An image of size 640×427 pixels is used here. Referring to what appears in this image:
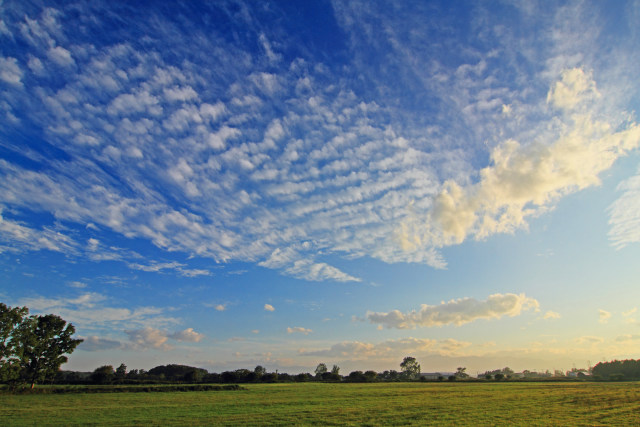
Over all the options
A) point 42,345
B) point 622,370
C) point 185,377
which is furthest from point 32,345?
point 622,370

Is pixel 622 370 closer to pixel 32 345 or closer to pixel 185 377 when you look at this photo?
pixel 185 377

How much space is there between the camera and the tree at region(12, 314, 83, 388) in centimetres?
6744

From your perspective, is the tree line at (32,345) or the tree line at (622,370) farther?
the tree line at (622,370)

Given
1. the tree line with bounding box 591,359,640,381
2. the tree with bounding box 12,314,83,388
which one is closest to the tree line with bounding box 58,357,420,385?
the tree with bounding box 12,314,83,388

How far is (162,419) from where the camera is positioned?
90.6 feet

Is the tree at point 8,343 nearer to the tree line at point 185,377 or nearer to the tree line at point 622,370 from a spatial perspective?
the tree line at point 185,377

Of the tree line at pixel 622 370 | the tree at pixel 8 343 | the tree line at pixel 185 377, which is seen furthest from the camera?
the tree line at pixel 622 370

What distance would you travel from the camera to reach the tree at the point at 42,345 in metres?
67.4

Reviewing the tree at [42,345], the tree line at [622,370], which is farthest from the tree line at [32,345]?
the tree line at [622,370]

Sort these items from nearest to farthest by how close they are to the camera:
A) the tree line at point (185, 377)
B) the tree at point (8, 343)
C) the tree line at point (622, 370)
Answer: the tree at point (8, 343), the tree line at point (185, 377), the tree line at point (622, 370)

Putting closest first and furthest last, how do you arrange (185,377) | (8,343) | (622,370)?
(8,343) → (185,377) → (622,370)

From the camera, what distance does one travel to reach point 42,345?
72062 mm

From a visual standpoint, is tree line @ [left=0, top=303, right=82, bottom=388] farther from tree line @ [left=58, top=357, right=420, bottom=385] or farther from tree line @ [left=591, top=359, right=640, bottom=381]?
tree line @ [left=591, top=359, right=640, bottom=381]

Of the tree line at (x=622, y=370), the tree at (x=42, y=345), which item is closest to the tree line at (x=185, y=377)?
the tree at (x=42, y=345)
